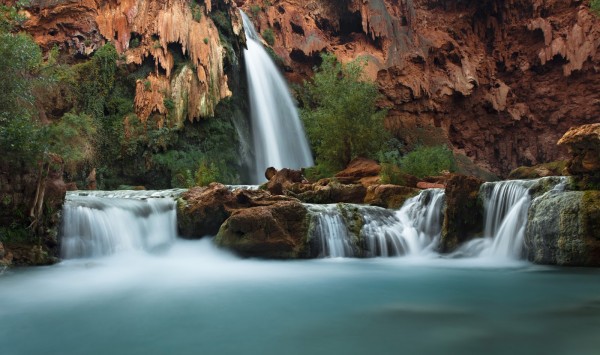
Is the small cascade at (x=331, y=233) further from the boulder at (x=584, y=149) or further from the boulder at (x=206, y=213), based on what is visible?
the boulder at (x=584, y=149)

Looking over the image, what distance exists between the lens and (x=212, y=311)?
16.9ft

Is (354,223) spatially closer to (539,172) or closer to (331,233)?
(331,233)

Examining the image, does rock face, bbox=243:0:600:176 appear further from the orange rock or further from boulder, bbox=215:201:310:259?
boulder, bbox=215:201:310:259

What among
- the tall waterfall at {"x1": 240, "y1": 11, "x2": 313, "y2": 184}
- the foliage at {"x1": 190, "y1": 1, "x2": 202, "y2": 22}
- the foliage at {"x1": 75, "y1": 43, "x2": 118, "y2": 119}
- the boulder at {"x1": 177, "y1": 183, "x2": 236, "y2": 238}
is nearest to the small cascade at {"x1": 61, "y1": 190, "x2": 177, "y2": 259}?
the boulder at {"x1": 177, "y1": 183, "x2": 236, "y2": 238}

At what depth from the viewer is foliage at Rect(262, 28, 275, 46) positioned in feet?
95.9

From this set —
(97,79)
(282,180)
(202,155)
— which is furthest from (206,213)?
(97,79)

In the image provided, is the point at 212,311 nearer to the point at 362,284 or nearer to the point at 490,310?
the point at 362,284

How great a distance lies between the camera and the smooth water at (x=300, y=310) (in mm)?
3875

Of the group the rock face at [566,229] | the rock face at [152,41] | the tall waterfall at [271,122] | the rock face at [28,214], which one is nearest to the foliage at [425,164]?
the tall waterfall at [271,122]

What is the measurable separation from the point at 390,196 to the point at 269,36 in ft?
65.5

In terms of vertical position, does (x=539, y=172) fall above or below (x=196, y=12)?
below

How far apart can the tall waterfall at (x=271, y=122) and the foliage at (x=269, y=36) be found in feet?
6.62

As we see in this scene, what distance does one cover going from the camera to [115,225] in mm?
10320

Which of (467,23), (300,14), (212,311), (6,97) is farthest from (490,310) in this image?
(467,23)
